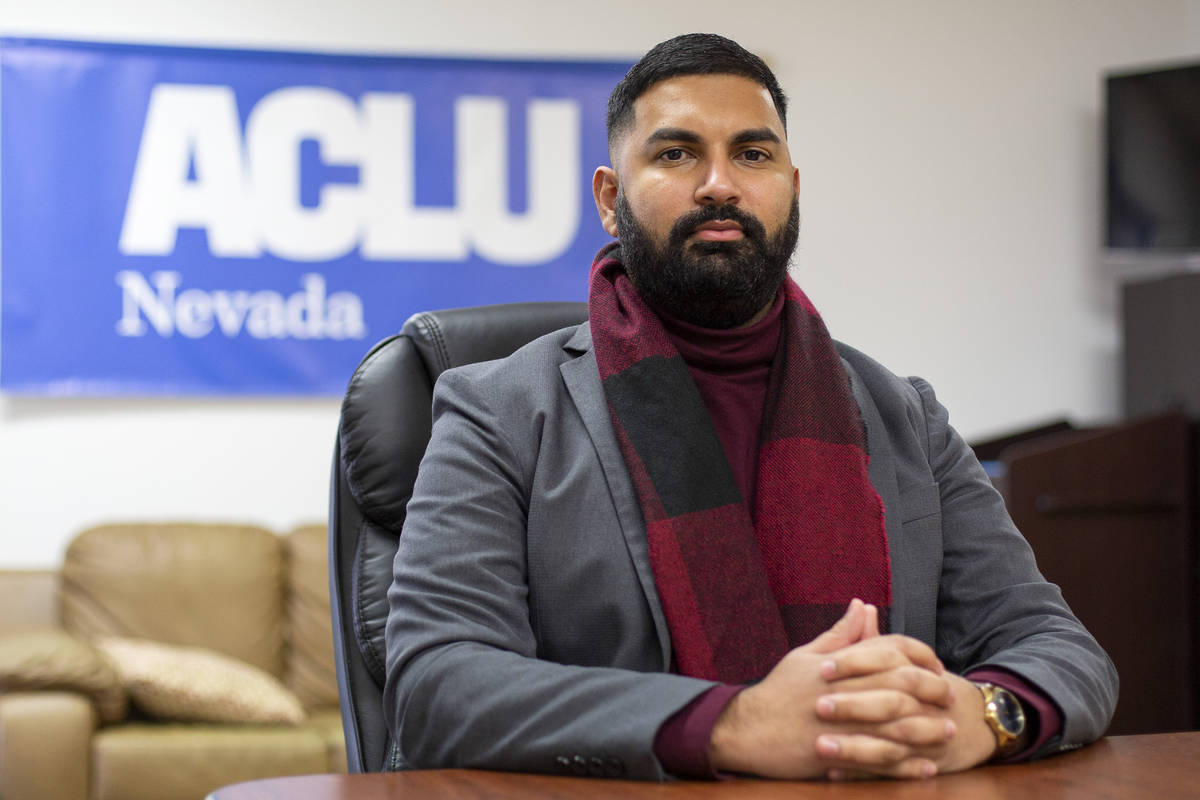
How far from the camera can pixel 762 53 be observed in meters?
3.98

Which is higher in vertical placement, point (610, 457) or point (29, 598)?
point (610, 457)

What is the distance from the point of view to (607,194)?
170 centimetres

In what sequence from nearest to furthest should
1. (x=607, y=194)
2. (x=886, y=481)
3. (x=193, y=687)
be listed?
(x=886, y=481)
(x=607, y=194)
(x=193, y=687)

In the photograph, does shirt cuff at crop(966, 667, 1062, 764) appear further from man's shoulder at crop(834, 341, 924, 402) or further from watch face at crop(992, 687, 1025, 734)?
man's shoulder at crop(834, 341, 924, 402)

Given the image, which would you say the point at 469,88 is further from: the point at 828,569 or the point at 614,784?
the point at 614,784

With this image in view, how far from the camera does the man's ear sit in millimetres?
1664

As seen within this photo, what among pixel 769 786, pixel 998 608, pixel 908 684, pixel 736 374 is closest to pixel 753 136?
pixel 736 374

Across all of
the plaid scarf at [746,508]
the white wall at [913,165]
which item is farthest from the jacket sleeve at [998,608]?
the white wall at [913,165]

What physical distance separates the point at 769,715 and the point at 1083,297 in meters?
3.46

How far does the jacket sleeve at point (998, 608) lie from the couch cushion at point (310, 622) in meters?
2.40

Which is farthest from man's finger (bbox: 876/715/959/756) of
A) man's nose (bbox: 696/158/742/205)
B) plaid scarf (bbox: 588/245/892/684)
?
man's nose (bbox: 696/158/742/205)

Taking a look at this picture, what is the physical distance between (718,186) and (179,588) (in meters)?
2.59

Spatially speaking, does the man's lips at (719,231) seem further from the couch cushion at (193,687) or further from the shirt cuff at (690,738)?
the couch cushion at (193,687)

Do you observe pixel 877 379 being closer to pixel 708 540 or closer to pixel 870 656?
pixel 708 540
